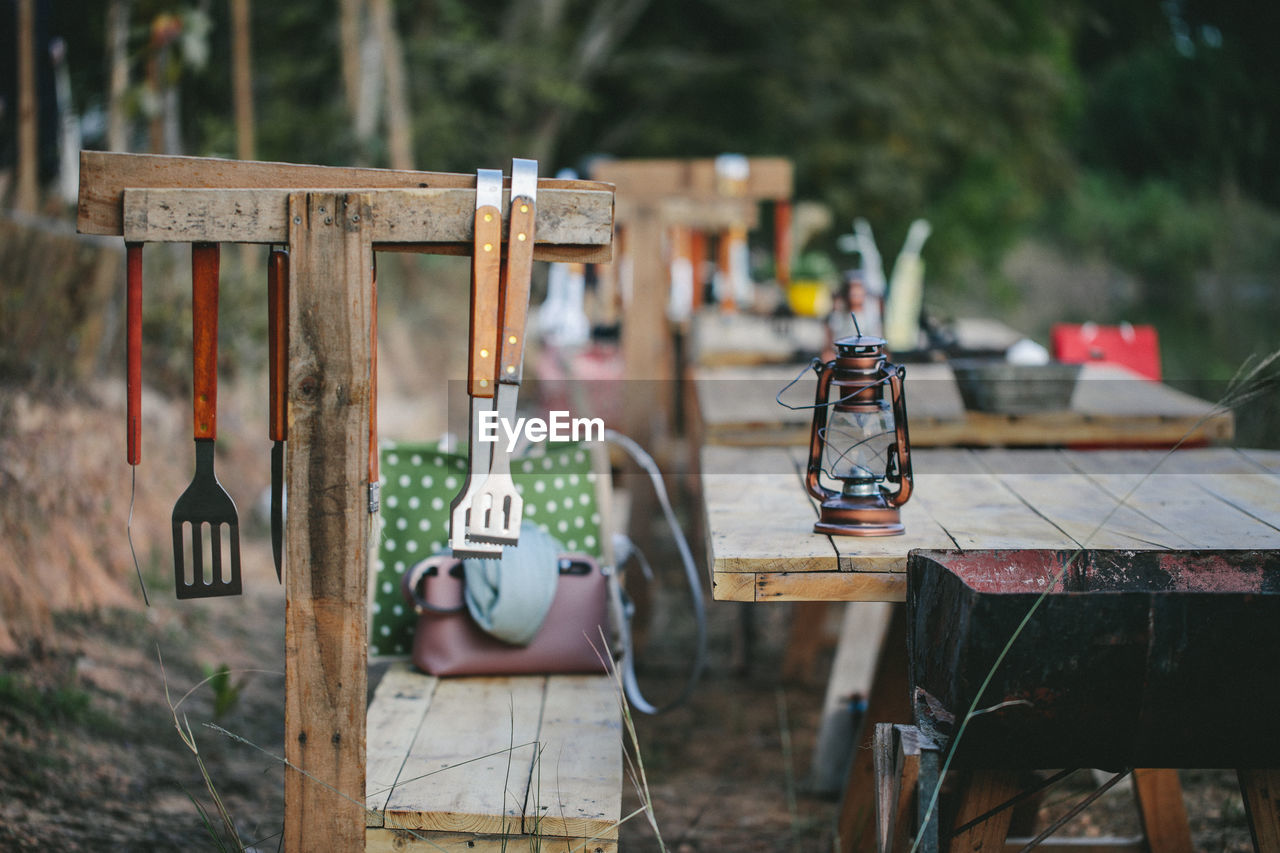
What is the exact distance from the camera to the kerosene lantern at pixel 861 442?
6.27ft

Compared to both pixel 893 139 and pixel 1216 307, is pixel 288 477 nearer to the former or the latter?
pixel 893 139

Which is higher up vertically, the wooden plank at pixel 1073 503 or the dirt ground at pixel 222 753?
the wooden plank at pixel 1073 503

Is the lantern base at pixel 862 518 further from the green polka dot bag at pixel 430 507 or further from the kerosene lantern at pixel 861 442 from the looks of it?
the green polka dot bag at pixel 430 507

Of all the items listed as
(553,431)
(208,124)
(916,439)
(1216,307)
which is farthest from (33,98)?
(1216,307)

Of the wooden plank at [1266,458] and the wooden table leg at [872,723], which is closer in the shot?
the wooden table leg at [872,723]

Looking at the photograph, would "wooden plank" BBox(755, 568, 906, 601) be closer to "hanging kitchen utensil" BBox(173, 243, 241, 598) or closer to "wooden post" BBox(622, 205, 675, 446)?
"hanging kitchen utensil" BBox(173, 243, 241, 598)

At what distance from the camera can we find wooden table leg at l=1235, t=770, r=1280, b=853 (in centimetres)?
172

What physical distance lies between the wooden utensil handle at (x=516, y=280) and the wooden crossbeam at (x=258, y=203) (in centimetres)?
4

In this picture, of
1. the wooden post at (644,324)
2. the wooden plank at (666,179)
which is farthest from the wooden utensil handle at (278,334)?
the wooden plank at (666,179)

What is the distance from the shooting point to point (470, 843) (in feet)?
Result: 5.89

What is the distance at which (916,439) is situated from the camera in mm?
3086

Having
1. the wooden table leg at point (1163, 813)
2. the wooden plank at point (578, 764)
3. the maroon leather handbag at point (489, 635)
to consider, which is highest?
the maroon leather handbag at point (489, 635)

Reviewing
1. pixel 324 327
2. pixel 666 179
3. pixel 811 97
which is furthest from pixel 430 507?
pixel 811 97

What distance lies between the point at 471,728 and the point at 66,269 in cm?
327
